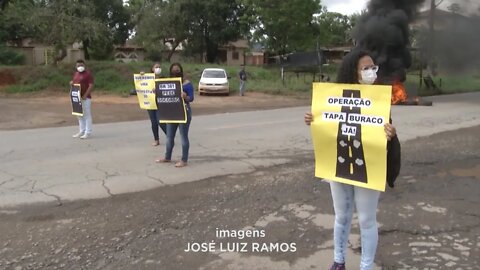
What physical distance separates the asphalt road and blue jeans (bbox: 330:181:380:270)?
1.40 ft

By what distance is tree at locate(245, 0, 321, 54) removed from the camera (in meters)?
32.8

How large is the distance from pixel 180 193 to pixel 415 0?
21.0 meters

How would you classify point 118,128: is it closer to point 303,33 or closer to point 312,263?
point 312,263

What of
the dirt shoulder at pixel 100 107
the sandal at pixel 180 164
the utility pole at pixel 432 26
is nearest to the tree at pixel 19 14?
the dirt shoulder at pixel 100 107

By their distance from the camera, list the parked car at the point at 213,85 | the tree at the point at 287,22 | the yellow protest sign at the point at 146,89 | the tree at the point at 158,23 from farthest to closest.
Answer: the tree at the point at 158,23
the tree at the point at 287,22
the parked car at the point at 213,85
the yellow protest sign at the point at 146,89

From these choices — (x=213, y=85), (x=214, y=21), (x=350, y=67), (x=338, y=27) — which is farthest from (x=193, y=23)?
(x=350, y=67)

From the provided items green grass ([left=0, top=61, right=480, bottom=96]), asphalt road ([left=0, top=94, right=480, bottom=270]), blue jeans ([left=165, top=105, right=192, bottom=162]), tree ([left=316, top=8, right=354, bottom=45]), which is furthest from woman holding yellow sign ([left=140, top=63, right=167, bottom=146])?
tree ([left=316, top=8, right=354, bottom=45])

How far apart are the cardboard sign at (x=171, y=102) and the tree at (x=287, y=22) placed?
26.5m

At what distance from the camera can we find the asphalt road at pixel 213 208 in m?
3.95

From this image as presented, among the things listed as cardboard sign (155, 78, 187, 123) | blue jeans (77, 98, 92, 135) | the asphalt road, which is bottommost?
the asphalt road

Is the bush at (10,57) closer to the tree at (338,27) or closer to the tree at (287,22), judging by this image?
the tree at (287,22)

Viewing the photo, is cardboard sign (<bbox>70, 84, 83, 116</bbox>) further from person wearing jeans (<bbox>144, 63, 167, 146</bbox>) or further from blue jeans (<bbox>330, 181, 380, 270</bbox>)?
blue jeans (<bbox>330, 181, 380, 270</bbox>)

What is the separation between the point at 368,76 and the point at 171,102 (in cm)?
434

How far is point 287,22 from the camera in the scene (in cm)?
3309
